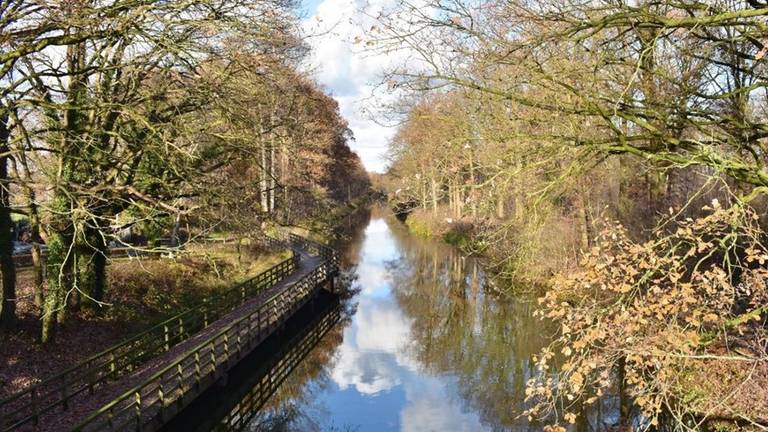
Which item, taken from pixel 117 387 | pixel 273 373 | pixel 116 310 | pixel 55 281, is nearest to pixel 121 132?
pixel 55 281

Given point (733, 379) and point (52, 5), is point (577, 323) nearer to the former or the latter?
point (733, 379)

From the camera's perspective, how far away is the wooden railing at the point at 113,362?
399 inches

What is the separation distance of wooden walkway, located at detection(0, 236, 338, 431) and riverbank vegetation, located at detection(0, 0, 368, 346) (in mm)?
2159

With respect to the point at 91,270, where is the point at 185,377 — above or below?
below

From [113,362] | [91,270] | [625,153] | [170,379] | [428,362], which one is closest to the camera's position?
[625,153]

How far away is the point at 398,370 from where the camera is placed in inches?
695

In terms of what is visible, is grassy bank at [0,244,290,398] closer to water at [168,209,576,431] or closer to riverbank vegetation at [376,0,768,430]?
water at [168,209,576,431]

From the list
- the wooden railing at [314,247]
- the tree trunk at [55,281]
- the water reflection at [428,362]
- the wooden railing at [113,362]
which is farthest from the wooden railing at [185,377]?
the wooden railing at [314,247]

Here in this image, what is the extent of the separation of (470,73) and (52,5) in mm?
6777

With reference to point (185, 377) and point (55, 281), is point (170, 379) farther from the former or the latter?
point (55, 281)

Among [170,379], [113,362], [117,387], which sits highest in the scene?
[113,362]

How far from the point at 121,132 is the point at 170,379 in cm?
574

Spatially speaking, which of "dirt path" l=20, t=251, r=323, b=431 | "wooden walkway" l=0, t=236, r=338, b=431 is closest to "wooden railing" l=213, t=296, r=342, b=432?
"wooden walkway" l=0, t=236, r=338, b=431

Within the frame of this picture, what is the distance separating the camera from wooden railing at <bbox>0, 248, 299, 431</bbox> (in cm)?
1014
